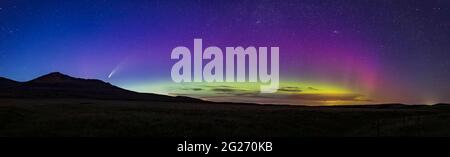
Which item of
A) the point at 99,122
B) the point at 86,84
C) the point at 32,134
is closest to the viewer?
the point at 32,134

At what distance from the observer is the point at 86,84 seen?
158500 millimetres
